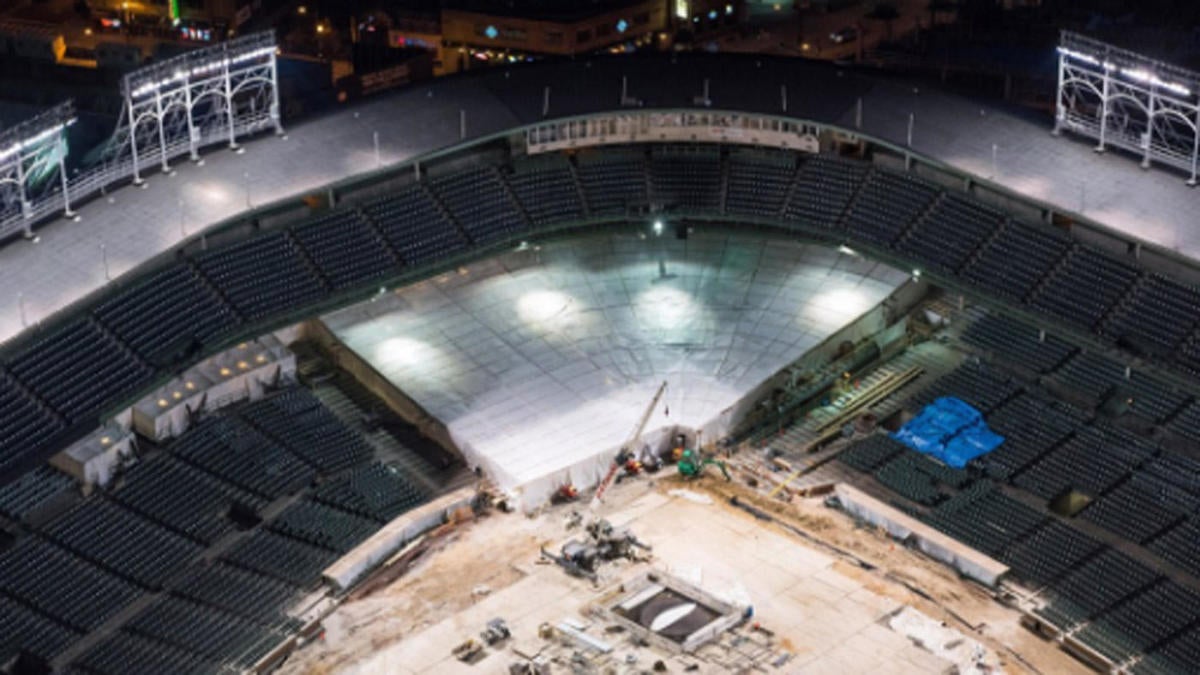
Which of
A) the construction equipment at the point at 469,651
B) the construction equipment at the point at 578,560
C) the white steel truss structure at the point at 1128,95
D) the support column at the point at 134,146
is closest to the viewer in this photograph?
the construction equipment at the point at 469,651

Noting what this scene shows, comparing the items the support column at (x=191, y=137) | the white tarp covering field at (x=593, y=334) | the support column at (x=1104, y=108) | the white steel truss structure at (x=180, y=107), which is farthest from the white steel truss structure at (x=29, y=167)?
the support column at (x=1104, y=108)

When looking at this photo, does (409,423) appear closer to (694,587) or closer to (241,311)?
(241,311)

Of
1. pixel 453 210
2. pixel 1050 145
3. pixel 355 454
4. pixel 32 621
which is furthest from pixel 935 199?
pixel 32 621

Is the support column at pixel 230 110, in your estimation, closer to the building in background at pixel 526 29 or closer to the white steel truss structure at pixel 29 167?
the white steel truss structure at pixel 29 167

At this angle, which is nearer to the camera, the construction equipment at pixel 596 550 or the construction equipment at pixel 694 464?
the construction equipment at pixel 596 550

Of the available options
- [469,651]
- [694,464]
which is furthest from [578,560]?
[694,464]
